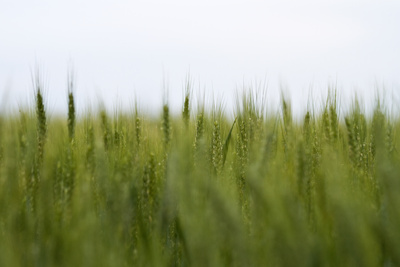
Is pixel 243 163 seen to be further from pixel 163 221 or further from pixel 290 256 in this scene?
pixel 290 256

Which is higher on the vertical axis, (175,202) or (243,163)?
(243,163)

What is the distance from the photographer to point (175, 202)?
191 cm

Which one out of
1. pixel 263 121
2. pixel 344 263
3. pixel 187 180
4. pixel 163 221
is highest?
pixel 263 121

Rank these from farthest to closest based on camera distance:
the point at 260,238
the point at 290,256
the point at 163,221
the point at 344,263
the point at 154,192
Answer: the point at 154,192 < the point at 163,221 < the point at 260,238 < the point at 344,263 < the point at 290,256

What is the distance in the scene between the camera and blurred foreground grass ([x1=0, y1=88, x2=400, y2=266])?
4.77 ft

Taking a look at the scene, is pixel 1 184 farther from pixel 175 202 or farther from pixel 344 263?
pixel 344 263

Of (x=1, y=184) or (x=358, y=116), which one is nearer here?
(x=1, y=184)

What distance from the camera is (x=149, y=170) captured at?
1912 mm

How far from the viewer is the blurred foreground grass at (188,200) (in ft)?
4.77

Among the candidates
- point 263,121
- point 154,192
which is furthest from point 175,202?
point 263,121

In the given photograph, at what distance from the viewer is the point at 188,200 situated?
5.10 ft

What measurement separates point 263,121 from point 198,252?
3.66ft

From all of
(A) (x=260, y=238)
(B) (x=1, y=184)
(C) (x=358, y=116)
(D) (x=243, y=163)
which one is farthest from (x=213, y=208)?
(C) (x=358, y=116)

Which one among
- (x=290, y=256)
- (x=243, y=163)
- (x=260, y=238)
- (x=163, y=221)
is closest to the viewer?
(x=290, y=256)
